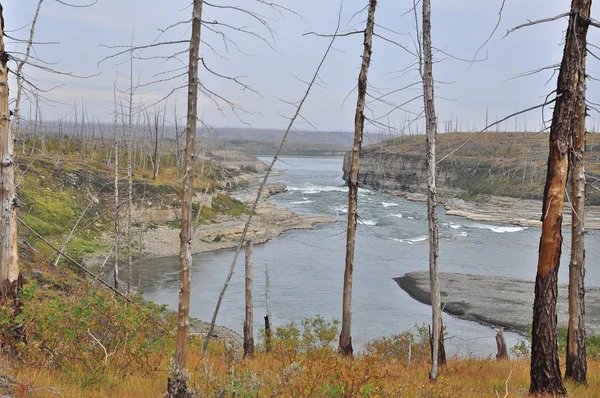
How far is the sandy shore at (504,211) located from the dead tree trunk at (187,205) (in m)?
51.3

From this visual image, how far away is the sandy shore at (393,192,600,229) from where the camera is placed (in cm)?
5716

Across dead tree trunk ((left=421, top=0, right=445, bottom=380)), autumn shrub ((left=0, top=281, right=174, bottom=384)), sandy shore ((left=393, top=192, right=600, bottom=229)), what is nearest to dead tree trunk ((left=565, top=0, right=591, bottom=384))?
dead tree trunk ((left=421, top=0, right=445, bottom=380))

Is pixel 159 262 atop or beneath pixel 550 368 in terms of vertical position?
beneath

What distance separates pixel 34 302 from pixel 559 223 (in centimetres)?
764

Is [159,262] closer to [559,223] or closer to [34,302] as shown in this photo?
[34,302]

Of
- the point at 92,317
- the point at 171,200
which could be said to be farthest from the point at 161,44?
the point at 171,200

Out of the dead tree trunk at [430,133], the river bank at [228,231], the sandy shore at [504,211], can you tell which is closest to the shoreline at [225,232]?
the river bank at [228,231]

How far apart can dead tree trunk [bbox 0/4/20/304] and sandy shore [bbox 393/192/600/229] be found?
A: 5143cm

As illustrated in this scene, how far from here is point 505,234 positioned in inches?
1959

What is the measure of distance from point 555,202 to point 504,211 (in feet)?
202

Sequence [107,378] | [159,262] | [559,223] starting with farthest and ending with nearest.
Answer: [159,262] → [559,223] → [107,378]

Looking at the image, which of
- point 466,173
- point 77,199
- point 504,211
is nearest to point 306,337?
point 77,199

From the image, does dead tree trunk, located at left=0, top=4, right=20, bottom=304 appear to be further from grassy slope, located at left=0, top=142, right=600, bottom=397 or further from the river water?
the river water

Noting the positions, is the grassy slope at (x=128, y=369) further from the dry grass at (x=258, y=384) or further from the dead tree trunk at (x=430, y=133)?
the dead tree trunk at (x=430, y=133)
